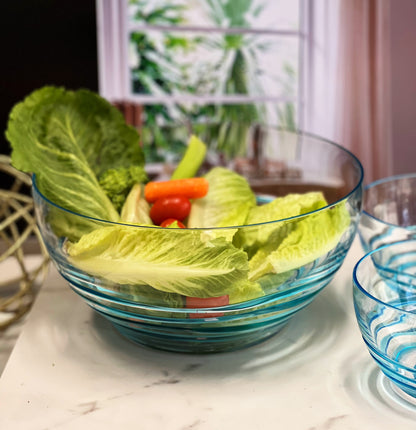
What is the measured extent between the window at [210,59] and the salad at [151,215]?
248 cm

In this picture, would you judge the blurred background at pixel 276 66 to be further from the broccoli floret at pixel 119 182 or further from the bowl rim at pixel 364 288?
the bowl rim at pixel 364 288

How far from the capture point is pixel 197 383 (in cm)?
73

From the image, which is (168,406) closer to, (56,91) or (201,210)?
(201,210)

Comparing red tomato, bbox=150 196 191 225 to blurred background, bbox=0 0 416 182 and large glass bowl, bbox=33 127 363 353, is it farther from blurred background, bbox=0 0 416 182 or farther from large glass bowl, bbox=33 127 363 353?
blurred background, bbox=0 0 416 182

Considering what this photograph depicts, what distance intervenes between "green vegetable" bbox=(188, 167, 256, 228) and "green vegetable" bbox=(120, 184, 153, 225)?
→ 0.06 metres

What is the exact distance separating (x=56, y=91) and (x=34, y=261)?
1.38ft

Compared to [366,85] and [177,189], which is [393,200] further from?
[366,85]

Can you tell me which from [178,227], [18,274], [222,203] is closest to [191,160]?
[222,203]

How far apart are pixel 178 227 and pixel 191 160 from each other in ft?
1.00

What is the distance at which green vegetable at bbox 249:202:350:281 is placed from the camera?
733mm

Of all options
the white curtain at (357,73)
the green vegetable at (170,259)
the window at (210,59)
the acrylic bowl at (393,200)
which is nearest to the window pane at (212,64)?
the window at (210,59)

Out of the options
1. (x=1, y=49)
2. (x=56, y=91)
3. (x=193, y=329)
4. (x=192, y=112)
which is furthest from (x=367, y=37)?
(x=193, y=329)

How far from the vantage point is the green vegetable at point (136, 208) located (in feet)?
2.75

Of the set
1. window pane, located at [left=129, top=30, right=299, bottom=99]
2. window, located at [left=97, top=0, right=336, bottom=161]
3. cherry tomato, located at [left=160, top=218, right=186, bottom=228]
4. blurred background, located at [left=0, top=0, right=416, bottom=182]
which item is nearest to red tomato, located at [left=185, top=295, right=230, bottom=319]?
cherry tomato, located at [left=160, top=218, right=186, bottom=228]
